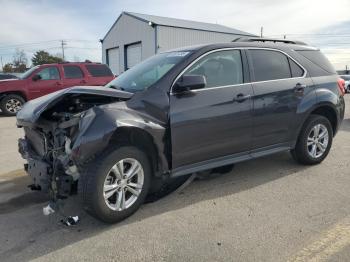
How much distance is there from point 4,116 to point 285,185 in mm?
11054

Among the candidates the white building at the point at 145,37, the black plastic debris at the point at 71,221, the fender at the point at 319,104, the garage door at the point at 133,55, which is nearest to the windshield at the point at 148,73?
the black plastic debris at the point at 71,221

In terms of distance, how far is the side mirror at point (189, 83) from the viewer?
4039 mm

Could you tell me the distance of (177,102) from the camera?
4.10 meters

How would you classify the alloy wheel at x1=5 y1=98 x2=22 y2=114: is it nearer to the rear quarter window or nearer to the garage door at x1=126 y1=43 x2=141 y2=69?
the rear quarter window

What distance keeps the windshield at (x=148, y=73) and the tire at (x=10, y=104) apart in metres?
9.39

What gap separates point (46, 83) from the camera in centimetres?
1341

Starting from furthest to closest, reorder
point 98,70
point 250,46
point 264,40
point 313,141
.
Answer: point 98,70, point 313,141, point 264,40, point 250,46

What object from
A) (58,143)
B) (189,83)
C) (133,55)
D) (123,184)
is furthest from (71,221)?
(133,55)

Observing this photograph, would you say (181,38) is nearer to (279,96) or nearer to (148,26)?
(148,26)

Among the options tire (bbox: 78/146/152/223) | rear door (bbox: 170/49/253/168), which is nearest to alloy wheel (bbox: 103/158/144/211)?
tire (bbox: 78/146/152/223)

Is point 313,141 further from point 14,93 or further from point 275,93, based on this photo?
point 14,93

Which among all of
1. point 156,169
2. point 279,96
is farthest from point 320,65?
point 156,169

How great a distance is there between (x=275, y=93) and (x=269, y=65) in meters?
0.40

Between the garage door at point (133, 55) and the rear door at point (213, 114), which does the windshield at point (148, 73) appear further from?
the garage door at point (133, 55)
